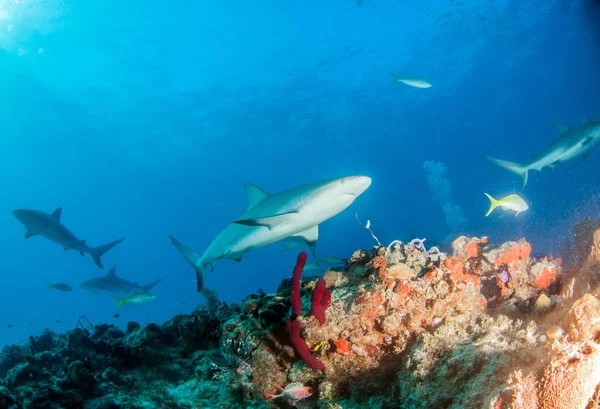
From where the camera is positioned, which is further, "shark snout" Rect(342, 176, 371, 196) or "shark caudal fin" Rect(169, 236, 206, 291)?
"shark caudal fin" Rect(169, 236, 206, 291)

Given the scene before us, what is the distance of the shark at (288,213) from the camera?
4.66 meters

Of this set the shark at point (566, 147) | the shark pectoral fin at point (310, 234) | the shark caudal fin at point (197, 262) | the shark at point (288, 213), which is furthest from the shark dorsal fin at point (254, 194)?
the shark at point (566, 147)

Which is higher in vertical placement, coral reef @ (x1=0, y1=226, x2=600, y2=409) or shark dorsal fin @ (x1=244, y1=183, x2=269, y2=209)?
shark dorsal fin @ (x1=244, y1=183, x2=269, y2=209)

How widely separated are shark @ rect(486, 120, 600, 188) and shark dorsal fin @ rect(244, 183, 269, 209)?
21.8ft

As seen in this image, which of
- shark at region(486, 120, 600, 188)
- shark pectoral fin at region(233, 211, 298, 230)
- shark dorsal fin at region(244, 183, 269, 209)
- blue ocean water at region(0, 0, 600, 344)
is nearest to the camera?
shark pectoral fin at region(233, 211, 298, 230)

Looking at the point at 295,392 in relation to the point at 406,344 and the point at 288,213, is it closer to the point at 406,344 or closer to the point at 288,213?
→ the point at 406,344

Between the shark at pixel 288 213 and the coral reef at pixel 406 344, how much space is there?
86cm

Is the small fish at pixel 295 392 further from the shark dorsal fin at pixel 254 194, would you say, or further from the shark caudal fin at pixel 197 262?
the shark caudal fin at pixel 197 262

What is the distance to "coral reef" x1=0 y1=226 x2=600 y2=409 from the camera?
6.61 feet

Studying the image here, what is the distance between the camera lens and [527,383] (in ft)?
5.98

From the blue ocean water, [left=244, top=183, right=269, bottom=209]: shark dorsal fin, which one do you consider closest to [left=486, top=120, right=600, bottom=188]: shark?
the blue ocean water

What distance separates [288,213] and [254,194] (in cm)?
155

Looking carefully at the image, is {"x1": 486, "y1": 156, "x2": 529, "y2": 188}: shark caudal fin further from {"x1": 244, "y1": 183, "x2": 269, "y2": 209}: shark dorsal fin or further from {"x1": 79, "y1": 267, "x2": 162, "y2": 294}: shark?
{"x1": 79, "y1": 267, "x2": 162, "y2": 294}: shark

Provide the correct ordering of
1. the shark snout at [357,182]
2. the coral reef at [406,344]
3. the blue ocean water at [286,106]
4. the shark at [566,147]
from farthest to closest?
the blue ocean water at [286,106] → the shark at [566,147] → the shark snout at [357,182] → the coral reef at [406,344]
